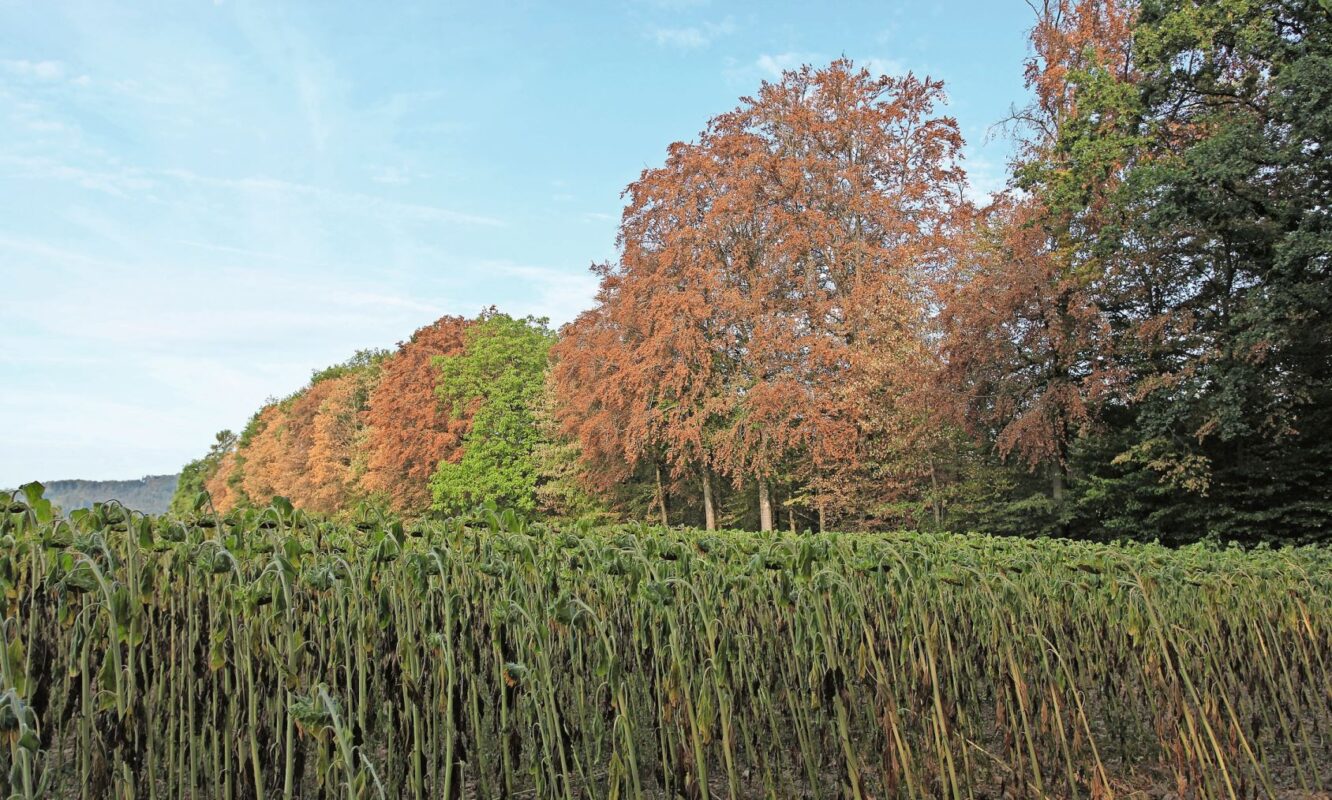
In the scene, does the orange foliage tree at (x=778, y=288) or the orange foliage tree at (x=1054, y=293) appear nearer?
the orange foliage tree at (x=1054, y=293)

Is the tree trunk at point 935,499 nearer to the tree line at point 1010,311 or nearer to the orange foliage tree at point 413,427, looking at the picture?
the tree line at point 1010,311

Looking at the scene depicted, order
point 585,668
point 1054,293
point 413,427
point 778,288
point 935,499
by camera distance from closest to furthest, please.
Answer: point 585,668
point 1054,293
point 935,499
point 778,288
point 413,427

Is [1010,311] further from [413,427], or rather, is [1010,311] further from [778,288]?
[413,427]

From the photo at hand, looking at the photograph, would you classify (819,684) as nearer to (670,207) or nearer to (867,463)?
(867,463)

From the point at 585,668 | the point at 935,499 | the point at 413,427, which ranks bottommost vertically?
the point at 585,668

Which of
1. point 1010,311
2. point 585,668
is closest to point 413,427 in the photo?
point 1010,311

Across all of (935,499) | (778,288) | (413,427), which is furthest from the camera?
(413,427)

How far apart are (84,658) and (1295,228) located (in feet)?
61.7

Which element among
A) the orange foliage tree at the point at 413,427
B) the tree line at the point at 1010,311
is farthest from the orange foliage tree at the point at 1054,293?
the orange foliage tree at the point at 413,427

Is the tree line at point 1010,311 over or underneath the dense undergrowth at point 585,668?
over

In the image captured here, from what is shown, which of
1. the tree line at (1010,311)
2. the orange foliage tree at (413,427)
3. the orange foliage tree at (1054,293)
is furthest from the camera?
the orange foliage tree at (413,427)

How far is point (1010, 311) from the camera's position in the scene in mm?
18266

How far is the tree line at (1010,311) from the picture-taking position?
1512 cm

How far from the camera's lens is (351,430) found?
47.7 metres
